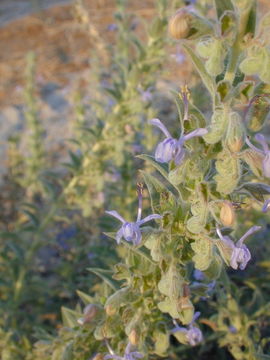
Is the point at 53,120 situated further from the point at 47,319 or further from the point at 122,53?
the point at 47,319

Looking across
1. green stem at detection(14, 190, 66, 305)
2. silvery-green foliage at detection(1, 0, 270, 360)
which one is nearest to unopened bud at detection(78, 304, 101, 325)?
silvery-green foliage at detection(1, 0, 270, 360)

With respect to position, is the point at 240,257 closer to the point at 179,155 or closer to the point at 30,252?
the point at 179,155

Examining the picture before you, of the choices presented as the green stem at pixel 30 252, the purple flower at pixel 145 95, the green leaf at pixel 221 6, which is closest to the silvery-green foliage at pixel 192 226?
the green leaf at pixel 221 6

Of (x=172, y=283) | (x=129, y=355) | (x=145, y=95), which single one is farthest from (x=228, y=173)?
(x=145, y=95)

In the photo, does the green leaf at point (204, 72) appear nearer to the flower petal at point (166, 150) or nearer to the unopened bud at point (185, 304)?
the flower petal at point (166, 150)

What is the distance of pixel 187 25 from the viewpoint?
1.14 m

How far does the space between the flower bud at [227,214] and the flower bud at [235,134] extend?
142 mm

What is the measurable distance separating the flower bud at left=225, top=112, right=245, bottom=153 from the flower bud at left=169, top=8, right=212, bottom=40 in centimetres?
22

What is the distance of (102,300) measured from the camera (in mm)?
1611

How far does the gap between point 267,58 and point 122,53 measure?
193 centimetres

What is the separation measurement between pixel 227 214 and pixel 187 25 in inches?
18.0

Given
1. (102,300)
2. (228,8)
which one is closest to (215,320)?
(102,300)

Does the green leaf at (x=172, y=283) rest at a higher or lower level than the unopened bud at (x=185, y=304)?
higher

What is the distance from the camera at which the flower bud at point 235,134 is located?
1130mm
